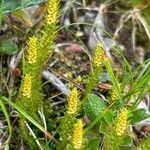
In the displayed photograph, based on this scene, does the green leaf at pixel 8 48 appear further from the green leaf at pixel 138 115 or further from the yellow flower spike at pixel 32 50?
the green leaf at pixel 138 115

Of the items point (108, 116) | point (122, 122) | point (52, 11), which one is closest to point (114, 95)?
point (108, 116)

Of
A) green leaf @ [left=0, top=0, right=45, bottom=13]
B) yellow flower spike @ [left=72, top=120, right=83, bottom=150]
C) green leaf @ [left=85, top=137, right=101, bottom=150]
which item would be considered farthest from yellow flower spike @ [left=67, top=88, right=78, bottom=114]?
green leaf @ [left=0, top=0, right=45, bottom=13]

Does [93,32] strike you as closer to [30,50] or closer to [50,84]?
[50,84]

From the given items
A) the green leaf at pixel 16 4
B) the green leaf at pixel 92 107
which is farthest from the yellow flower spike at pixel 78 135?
the green leaf at pixel 16 4

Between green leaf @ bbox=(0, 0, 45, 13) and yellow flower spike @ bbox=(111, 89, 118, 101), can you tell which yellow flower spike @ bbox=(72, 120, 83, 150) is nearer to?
yellow flower spike @ bbox=(111, 89, 118, 101)

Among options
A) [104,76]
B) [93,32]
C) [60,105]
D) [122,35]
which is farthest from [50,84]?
[122,35]
